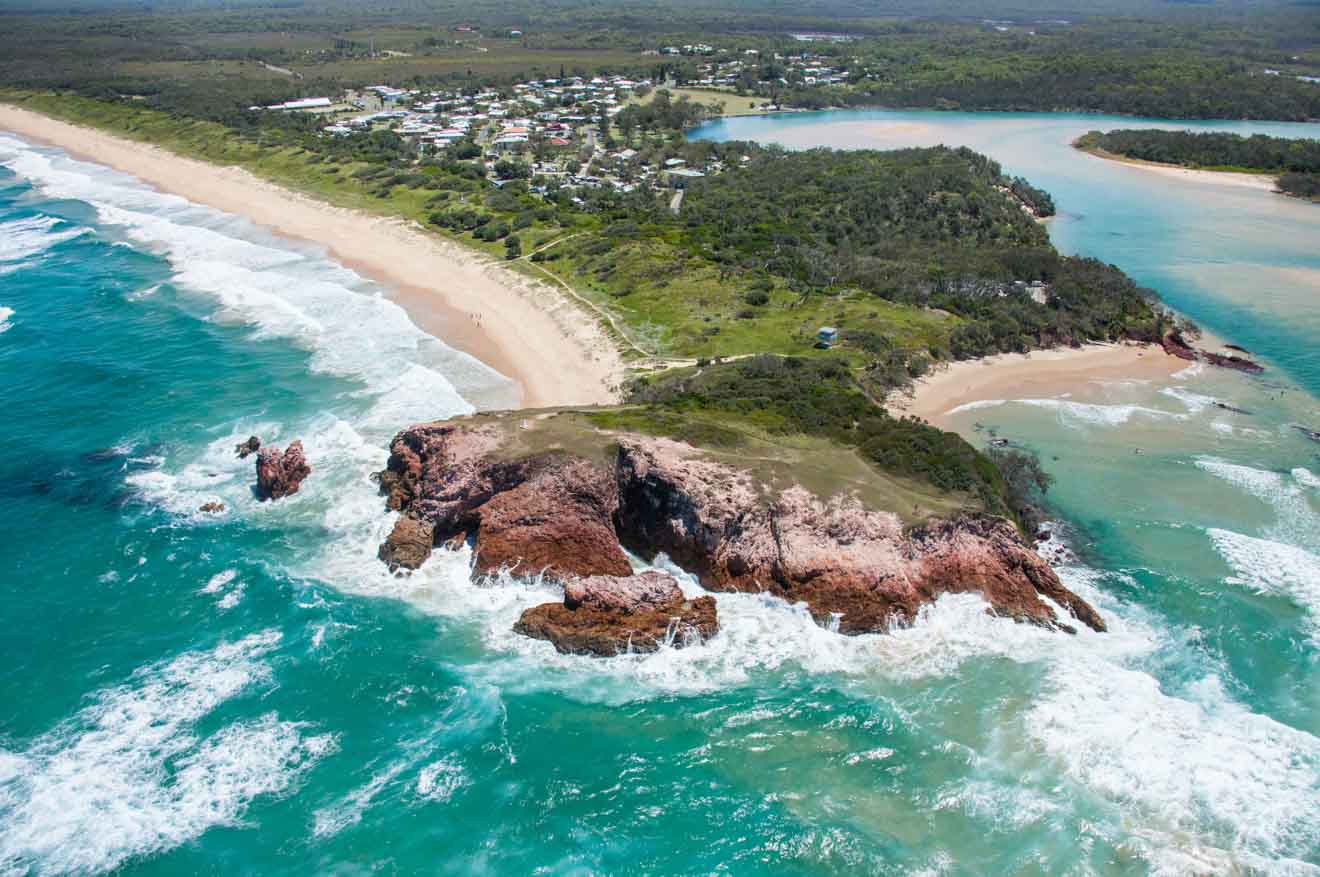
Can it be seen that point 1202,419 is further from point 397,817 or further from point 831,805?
point 397,817

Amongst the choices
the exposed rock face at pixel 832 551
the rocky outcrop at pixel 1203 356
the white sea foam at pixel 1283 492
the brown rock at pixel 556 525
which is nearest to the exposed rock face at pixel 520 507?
the brown rock at pixel 556 525

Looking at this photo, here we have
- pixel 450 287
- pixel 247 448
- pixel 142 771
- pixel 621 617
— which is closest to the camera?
pixel 142 771

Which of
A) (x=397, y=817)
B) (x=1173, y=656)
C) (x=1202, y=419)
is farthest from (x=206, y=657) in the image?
(x=1202, y=419)

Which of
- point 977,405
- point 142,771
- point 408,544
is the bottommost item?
point 142,771

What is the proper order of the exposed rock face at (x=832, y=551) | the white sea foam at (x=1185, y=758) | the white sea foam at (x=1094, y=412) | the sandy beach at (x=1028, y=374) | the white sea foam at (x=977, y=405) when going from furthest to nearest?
1. the sandy beach at (x=1028, y=374)
2. the white sea foam at (x=977, y=405)
3. the white sea foam at (x=1094, y=412)
4. the exposed rock face at (x=832, y=551)
5. the white sea foam at (x=1185, y=758)

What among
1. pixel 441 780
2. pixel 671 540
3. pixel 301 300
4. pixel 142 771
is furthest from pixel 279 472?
pixel 301 300

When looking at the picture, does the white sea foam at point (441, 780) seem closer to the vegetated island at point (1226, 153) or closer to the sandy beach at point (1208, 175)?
the vegetated island at point (1226, 153)

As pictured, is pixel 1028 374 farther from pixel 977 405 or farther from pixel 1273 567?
pixel 1273 567
